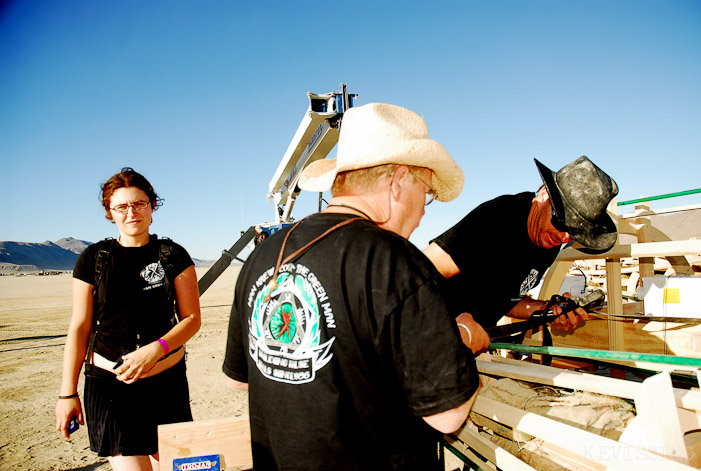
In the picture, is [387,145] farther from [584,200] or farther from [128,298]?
[128,298]

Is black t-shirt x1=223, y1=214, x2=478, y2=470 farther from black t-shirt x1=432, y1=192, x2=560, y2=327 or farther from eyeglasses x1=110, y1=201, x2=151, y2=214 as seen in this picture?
eyeglasses x1=110, y1=201, x2=151, y2=214

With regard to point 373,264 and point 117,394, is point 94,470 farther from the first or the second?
point 373,264

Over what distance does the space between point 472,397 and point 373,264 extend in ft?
1.53

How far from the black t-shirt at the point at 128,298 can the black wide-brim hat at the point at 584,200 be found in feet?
8.33

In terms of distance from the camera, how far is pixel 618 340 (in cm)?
279

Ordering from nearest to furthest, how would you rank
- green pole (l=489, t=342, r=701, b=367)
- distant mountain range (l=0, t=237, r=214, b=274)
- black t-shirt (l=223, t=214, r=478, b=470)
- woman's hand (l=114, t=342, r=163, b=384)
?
black t-shirt (l=223, t=214, r=478, b=470) → green pole (l=489, t=342, r=701, b=367) → woman's hand (l=114, t=342, r=163, b=384) → distant mountain range (l=0, t=237, r=214, b=274)

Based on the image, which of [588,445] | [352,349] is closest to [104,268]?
[352,349]

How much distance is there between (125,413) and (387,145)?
218cm

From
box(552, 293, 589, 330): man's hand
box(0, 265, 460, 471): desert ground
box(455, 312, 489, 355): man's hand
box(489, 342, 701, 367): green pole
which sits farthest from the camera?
box(0, 265, 460, 471): desert ground

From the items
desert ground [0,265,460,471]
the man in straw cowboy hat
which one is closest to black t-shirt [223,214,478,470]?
the man in straw cowboy hat

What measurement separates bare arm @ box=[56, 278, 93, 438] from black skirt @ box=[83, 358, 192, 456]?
0.24 ft

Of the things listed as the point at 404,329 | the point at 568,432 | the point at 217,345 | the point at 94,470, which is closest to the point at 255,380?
the point at 404,329

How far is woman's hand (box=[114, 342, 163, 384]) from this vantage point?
2.16 metres

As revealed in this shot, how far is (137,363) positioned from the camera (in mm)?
2178
